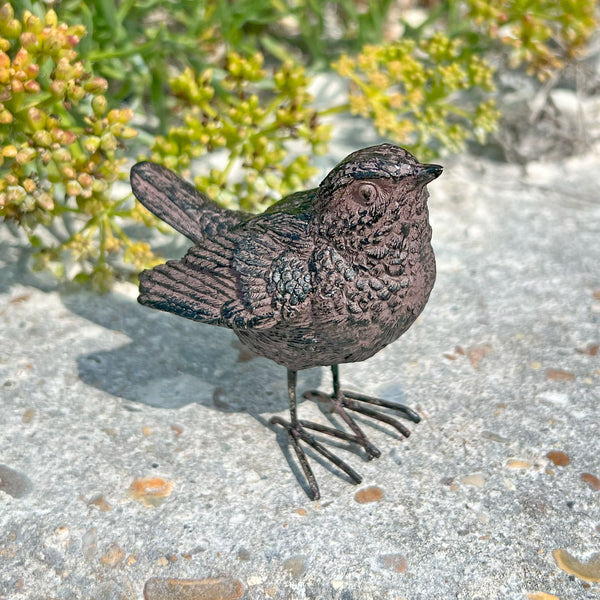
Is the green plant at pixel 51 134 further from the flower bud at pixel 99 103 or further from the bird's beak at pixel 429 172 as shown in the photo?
the bird's beak at pixel 429 172

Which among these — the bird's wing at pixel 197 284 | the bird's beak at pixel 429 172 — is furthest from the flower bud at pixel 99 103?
the bird's beak at pixel 429 172

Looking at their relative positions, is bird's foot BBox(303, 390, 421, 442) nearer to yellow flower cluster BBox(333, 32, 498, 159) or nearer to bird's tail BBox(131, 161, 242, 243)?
bird's tail BBox(131, 161, 242, 243)

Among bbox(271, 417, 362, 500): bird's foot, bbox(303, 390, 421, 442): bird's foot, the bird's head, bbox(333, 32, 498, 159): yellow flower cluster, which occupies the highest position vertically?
the bird's head

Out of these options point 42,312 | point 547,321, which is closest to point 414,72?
point 547,321

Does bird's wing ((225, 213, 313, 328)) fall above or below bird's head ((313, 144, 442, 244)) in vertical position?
below

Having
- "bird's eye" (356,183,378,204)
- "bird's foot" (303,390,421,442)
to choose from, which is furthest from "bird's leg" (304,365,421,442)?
"bird's eye" (356,183,378,204)

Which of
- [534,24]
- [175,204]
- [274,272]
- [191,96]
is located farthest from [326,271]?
[534,24]
